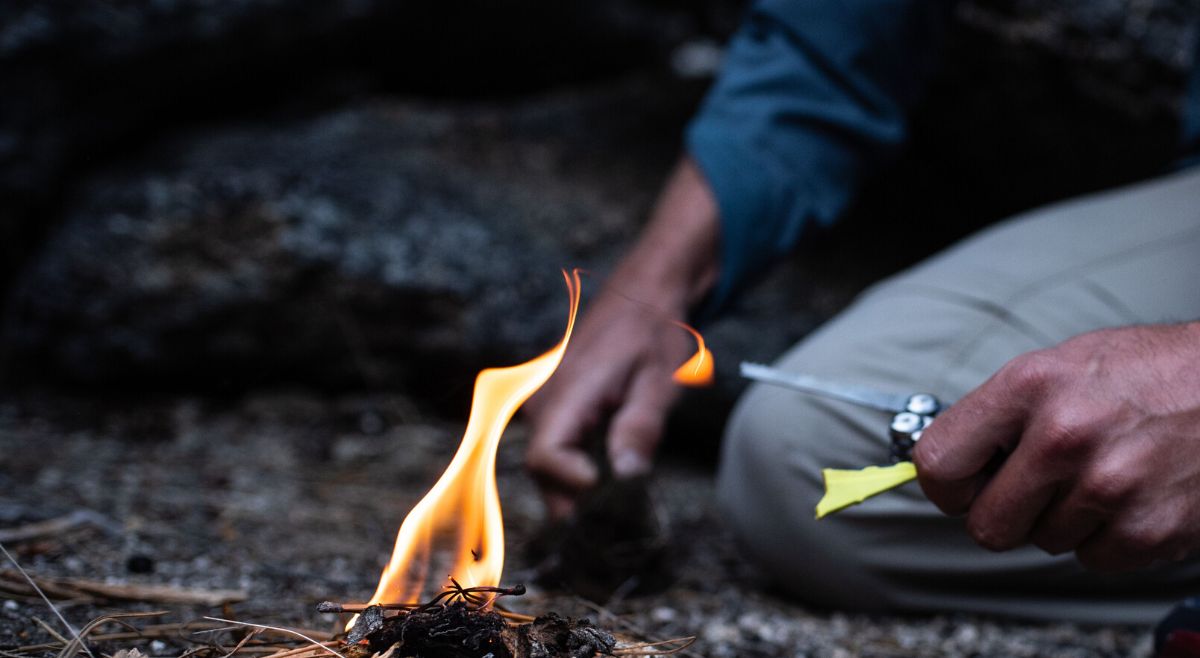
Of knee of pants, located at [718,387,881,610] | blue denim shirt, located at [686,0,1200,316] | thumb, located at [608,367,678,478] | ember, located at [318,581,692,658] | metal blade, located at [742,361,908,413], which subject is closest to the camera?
ember, located at [318,581,692,658]

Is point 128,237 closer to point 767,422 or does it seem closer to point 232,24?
point 232,24

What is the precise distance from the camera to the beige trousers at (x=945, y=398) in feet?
5.09

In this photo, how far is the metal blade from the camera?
1.13 metres

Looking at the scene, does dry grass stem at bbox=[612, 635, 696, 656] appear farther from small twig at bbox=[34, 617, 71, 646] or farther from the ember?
small twig at bbox=[34, 617, 71, 646]

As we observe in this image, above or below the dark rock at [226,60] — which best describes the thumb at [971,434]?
below

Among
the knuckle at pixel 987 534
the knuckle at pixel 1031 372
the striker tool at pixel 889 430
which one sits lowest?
the knuckle at pixel 987 534

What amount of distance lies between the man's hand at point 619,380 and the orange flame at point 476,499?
13.8 inches

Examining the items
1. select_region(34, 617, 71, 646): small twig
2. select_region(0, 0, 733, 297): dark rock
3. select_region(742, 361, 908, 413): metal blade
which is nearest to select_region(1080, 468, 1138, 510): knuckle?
select_region(742, 361, 908, 413): metal blade

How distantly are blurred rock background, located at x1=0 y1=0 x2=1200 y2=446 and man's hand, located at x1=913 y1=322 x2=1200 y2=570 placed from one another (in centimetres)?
126

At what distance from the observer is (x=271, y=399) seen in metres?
2.48

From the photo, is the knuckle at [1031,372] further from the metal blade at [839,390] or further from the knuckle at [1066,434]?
the metal blade at [839,390]

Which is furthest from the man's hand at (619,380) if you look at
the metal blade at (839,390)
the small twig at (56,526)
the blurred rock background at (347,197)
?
the small twig at (56,526)

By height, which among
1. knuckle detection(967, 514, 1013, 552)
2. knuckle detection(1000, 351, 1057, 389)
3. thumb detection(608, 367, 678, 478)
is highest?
knuckle detection(1000, 351, 1057, 389)

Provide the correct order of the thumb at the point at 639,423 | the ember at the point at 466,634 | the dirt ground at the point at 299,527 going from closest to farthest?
1. the ember at the point at 466,634
2. the dirt ground at the point at 299,527
3. the thumb at the point at 639,423
